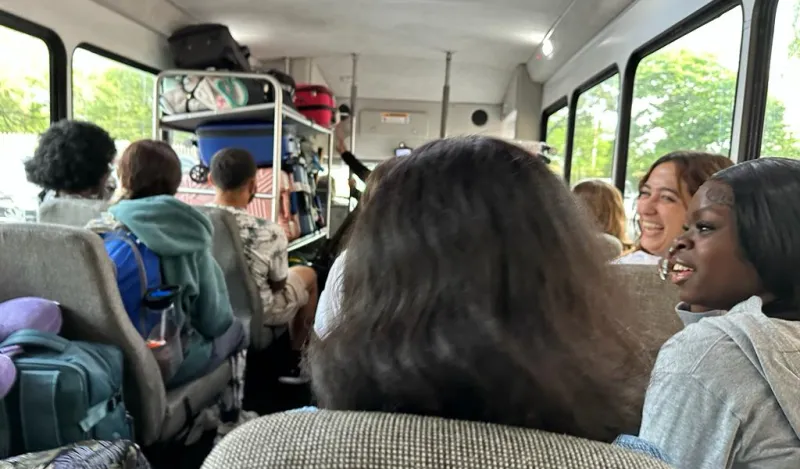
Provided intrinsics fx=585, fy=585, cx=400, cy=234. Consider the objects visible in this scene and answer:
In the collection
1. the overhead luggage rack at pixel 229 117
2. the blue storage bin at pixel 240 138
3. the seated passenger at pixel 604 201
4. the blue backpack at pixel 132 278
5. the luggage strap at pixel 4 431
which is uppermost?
the overhead luggage rack at pixel 229 117

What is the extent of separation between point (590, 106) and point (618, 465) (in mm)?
4283

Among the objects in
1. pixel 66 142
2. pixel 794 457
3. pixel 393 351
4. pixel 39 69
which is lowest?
pixel 794 457

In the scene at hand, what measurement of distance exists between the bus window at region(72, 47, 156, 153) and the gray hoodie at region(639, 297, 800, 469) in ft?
9.14

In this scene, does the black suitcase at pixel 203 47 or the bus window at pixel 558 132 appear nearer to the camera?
the black suitcase at pixel 203 47

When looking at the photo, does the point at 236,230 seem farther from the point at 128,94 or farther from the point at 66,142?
the point at 128,94

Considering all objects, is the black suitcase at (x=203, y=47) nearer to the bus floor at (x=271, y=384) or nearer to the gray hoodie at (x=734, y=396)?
the bus floor at (x=271, y=384)

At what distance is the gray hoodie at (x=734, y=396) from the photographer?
2.51 feet

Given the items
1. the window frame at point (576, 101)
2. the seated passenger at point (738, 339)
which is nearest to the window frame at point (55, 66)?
the window frame at point (576, 101)

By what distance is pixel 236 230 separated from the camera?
95.8 inches

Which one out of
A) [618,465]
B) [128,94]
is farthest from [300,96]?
[618,465]

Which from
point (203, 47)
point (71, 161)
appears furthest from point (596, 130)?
point (71, 161)

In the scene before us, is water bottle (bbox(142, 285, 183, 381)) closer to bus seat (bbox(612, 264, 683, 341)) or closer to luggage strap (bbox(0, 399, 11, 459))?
luggage strap (bbox(0, 399, 11, 459))

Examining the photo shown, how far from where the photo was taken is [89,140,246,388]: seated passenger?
1.83 m

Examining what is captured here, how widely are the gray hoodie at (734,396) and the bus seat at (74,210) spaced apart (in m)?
2.10
